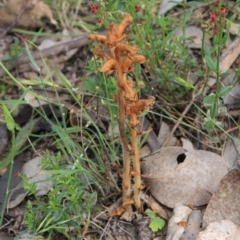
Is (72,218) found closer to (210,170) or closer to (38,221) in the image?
(38,221)

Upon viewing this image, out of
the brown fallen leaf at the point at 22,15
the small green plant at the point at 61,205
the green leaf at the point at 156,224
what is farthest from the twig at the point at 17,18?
the green leaf at the point at 156,224

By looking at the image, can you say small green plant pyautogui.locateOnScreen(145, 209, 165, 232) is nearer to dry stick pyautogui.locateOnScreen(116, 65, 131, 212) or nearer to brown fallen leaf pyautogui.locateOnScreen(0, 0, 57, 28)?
dry stick pyautogui.locateOnScreen(116, 65, 131, 212)

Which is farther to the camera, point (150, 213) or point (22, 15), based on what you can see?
point (22, 15)

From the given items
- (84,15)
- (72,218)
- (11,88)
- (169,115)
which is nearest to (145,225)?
(72,218)

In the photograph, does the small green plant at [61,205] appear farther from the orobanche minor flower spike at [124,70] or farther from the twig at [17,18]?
the twig at [17,18]

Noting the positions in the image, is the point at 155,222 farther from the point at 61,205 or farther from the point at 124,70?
the point at 124,70

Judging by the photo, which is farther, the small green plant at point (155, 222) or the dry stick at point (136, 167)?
the small green plant at point (155, 222)

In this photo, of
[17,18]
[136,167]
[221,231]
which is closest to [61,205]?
[136,167]

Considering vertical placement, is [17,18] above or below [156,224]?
above
